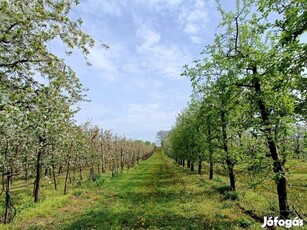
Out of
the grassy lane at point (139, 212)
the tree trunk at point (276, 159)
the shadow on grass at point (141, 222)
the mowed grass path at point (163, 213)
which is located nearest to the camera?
the tree trunk at point (276, 159)

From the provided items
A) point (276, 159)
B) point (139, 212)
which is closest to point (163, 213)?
point (139, 212)

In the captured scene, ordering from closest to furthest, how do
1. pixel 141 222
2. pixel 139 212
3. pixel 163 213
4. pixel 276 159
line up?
pixel 276 159 → pixel 141 222 → pixel 163 213 → pixel 139 212

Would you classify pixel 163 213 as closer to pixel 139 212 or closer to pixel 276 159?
pixel 139 212

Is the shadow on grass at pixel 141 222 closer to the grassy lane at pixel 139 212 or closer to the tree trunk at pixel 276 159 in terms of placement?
the grassy lane at pixel 139 212

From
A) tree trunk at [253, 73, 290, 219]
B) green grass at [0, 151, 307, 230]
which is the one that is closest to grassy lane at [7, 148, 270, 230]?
green grass at [0, 151, 307, 230]

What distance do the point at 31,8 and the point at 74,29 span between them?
1141 mm

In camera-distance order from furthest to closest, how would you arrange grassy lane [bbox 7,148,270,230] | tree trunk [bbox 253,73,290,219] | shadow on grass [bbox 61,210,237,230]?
grassy lane [bbox 7,148,270,230] < shadow on grass [bbox 61,210,237,230] < tree trunk [bbox 253,73,290,219]

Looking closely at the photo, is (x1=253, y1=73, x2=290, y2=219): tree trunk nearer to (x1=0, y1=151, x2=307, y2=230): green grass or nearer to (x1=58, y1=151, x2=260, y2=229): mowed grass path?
(x1=0, y1=151, x2=307, y2=230): green grass

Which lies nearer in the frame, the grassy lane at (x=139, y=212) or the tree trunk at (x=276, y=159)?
the tree trunk at (x=276, y=159)

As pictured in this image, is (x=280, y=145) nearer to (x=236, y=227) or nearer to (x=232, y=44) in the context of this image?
(x=236, y=227)

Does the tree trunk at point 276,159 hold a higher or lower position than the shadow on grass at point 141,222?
higher

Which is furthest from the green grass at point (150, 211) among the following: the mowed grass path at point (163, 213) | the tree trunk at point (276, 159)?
the tree trunk at point (276, 159)

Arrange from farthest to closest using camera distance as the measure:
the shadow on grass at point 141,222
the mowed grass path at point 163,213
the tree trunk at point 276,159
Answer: the mowed grass path at point 163,213, the shadow on grass at point 141,222, the tree trunk at point 276,159

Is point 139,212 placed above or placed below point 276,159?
below
